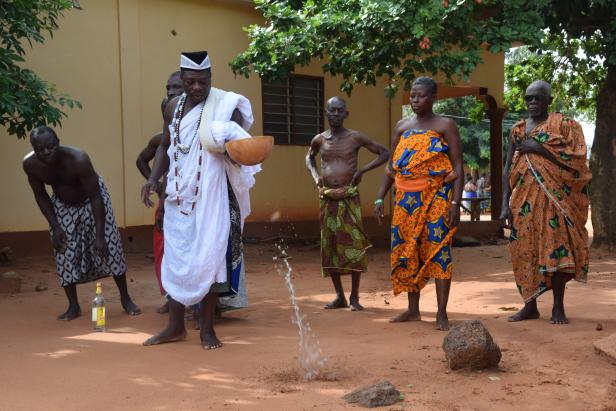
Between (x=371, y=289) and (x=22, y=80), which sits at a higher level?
(x=22, y=80)

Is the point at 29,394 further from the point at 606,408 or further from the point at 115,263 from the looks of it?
the point at 606,408

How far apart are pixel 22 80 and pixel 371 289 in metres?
4.29

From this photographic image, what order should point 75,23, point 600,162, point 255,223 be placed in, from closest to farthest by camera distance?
point 75,23 < point 600,162 < point 255,223

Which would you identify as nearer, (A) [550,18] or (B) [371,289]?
(B) [371,289]

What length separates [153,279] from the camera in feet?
26.6

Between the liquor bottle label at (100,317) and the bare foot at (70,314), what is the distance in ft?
2.27

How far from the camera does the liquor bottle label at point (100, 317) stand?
5.11 meters

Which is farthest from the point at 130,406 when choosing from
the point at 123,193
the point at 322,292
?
the point at 123,193

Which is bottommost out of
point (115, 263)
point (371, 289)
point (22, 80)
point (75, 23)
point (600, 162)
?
point (371, 289)

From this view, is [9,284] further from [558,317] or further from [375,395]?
[558,317]

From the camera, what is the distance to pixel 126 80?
382 inches

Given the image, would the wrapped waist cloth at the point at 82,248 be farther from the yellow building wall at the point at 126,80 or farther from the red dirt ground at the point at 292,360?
the yellow building wall at the point at 126,80

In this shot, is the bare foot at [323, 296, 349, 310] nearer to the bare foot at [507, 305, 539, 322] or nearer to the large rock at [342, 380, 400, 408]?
the bare foot at [507, 305, 539, 322]

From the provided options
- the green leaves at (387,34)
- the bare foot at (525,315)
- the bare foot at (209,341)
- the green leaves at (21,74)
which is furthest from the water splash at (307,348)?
the green leaves at (387,34)
